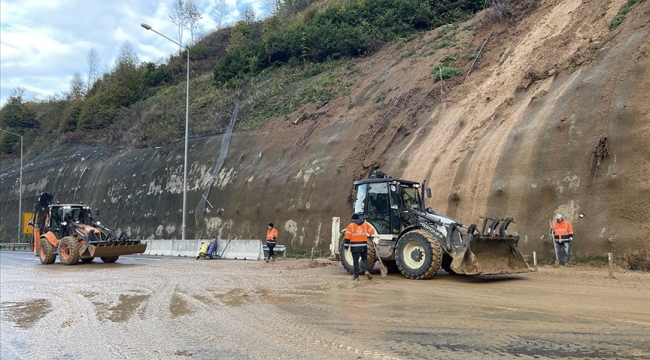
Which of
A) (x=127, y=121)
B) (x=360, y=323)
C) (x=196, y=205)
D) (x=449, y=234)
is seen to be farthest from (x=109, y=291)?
(x=127, y=121)

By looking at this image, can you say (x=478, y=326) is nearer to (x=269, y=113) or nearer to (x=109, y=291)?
(x=109, y=291)

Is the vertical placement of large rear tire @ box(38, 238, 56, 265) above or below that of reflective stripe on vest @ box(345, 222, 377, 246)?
below

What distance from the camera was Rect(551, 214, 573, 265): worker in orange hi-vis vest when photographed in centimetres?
1389

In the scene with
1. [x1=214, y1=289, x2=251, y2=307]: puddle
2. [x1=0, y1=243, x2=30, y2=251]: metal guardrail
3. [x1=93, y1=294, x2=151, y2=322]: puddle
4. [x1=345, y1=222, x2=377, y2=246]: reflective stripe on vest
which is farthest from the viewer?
[x1=0, y1=243, x2=30, y2=251]: metal guardrail

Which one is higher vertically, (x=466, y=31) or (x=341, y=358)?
(x=466, y=31)

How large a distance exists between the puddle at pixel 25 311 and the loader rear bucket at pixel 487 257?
843 cm

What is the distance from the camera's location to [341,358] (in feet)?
19.2

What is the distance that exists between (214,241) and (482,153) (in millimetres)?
13198

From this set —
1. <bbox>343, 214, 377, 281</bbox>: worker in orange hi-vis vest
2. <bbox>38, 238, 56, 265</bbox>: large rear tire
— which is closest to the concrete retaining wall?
<bbox>38, 238, 56, 265</bbox>: large rear tire

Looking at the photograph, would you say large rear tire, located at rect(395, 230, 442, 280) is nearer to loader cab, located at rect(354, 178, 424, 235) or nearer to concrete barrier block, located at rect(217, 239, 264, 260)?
loader cab, located at rect(354, 178, 424, 235)

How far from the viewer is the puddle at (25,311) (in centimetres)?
870

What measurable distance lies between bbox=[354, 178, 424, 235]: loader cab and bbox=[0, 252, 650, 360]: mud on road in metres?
1.45

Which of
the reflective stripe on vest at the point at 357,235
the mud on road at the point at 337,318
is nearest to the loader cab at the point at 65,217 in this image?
the mud on road at the point at 337,318

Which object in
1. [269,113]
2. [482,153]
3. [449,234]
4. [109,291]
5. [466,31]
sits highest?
[466,31]
